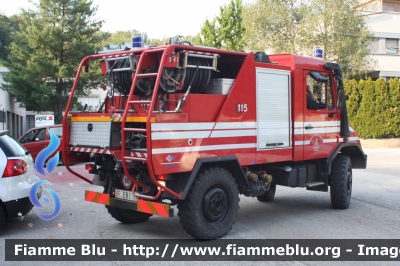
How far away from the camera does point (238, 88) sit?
743 cm

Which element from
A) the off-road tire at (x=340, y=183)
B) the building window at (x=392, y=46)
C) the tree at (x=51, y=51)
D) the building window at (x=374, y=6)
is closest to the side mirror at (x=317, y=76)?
the off-road tire at (x=340, y=183)

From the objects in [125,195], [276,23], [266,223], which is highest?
[276,23]

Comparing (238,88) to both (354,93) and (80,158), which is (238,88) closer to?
(80,158)

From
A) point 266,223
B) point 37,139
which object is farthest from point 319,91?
point 37,139

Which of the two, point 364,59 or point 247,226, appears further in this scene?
point 364,59

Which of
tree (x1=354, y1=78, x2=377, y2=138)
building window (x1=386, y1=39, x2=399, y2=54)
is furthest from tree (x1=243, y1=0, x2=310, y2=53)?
building window (x1=386, y1=39, x2=399, y2=54)

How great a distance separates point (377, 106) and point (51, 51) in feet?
67.1

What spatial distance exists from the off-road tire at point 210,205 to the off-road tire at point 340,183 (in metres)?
2.95

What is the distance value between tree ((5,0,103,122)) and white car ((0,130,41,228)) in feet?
78.5

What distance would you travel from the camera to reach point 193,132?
6.75 meters

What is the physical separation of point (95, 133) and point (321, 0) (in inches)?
1010

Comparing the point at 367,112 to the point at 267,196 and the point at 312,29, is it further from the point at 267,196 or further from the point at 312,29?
the point at 267,196

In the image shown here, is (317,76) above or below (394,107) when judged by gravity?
below

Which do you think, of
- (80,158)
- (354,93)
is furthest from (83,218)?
(354,93)
